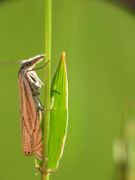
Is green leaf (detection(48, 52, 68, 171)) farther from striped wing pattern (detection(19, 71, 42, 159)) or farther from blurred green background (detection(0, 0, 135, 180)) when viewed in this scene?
blurred green background (detection(0, 0, 135, 180))

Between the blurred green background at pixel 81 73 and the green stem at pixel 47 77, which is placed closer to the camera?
the green stem at pixel 47 77

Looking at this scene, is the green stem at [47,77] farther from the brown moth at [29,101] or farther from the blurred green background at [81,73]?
the blurred green background at [81,73]

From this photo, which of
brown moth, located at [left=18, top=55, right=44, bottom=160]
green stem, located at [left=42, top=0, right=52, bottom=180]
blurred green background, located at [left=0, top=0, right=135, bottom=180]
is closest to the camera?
green stem, located at [left=42, top=0, right=52, bottom=180]

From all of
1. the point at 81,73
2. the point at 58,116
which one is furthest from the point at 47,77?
the point at 81,73

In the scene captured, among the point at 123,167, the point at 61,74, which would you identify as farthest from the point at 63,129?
the point at 123,167

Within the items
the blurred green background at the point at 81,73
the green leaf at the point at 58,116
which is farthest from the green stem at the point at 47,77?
the blurred green background at the point at 81,73

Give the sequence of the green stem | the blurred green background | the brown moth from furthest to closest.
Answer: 1. the blurred green background
2. the brown moth
3. the green stem

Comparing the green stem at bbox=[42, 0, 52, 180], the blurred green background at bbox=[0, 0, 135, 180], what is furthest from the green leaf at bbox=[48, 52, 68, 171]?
the blurred green background at bbox=[0, 0, 135, 180]
